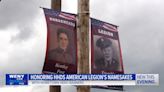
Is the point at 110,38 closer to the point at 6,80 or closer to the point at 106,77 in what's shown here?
the point at 106,77

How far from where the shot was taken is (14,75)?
44.1 feet

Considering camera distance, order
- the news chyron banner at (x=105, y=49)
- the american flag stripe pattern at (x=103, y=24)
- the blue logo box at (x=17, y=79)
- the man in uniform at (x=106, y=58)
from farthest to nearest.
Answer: the american flag stripe pattern at (x=103, y=24)
the man in uniform at (x=106, y=58)
the news chyron banner at (x=105, y=49)
the blue logo box at (x=17, y=79)

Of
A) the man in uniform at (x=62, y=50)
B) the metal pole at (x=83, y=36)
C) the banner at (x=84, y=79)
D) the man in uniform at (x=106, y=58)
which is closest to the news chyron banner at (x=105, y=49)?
the man in uniform at (x=106, y=58)

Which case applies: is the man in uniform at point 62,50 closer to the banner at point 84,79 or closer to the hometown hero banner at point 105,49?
the hometown hero banner at point 105,49

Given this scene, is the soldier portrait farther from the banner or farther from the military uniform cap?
the banner

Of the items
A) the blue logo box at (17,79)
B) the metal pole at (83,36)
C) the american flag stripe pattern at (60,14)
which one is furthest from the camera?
the american flag stripe pattern at (60,14)

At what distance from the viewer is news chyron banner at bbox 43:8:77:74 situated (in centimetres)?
1503

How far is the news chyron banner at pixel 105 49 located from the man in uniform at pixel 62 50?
852 mm

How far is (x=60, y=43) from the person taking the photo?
15531 millimetres

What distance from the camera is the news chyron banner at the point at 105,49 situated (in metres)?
15.1

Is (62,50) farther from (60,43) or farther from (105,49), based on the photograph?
(105,49)

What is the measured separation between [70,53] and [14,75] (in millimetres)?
2502

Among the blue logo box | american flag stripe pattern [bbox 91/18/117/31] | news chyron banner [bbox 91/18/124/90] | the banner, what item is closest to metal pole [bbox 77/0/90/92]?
the banner

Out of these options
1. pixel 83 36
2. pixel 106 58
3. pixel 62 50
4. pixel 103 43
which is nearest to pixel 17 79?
pixel 83 36
